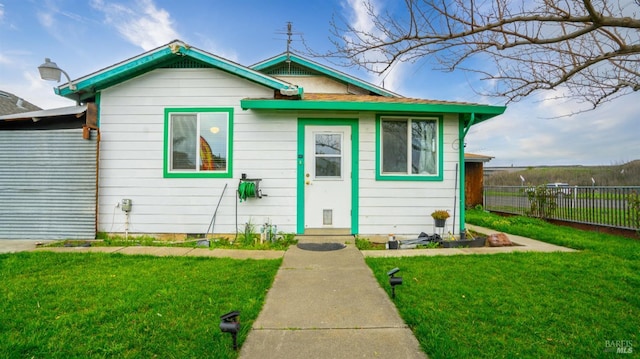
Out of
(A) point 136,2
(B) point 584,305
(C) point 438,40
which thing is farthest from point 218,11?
(B) point 584,305

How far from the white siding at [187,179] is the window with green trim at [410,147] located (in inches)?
20.4

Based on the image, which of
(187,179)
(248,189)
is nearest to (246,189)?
(248,189)

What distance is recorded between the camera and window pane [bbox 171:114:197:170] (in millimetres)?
5801

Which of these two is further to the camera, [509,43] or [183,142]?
[183,142]

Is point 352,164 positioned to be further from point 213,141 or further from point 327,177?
point 213,141

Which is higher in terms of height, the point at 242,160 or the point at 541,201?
the point at 242,160

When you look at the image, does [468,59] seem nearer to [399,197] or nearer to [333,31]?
[333,31]

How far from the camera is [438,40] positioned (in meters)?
3.23

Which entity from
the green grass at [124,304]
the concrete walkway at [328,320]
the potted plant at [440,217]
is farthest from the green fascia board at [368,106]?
the concrete walkway at [328,320]

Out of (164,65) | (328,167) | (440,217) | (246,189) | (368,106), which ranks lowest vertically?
(440,217)

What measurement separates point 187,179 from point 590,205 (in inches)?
398

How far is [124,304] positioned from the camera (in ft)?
8.85

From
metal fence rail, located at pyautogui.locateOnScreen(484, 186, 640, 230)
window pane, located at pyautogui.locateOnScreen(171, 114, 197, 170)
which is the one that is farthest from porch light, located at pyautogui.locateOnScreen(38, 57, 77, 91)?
metal fence rail, located at pyautogui.locateOnScreen(484, 186, 640, 230)

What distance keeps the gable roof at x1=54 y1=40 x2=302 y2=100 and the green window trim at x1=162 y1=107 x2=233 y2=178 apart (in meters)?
0.85
